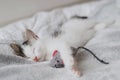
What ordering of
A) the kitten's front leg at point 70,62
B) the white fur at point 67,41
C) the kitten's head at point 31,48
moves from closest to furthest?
the kitten's front leg at point 70,62 < the white fur at point 67,41 < the kitten's head at point 31,48

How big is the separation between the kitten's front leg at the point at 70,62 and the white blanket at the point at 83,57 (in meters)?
0.02

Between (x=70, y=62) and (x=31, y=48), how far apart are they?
0.36 meters

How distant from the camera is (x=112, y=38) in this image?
4.21ft

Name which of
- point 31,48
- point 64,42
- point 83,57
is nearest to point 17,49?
point 31,48

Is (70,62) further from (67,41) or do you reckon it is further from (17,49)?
(17,49)

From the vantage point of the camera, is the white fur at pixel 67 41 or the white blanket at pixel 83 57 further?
the white fur at pixel 67 41

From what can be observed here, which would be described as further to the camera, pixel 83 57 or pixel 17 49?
pixel 17 49

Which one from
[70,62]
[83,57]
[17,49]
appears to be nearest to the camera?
[70,62]

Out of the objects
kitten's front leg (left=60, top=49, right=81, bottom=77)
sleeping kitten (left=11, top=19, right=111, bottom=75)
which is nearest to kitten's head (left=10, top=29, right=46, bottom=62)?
sleeping kitten (left=11, top=19, right=111, bottom=75)

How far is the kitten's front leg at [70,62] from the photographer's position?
0.97 meters

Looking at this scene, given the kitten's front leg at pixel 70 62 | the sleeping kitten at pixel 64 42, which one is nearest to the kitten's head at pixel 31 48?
the sleeping kitten at pixel 64 42

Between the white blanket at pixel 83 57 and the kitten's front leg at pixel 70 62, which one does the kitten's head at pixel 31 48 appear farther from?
the kitten's front leg at pixel 70 62

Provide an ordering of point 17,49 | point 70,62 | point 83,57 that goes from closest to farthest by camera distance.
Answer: point 70,62, point 83,57, point 17,49

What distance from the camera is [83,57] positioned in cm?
113
